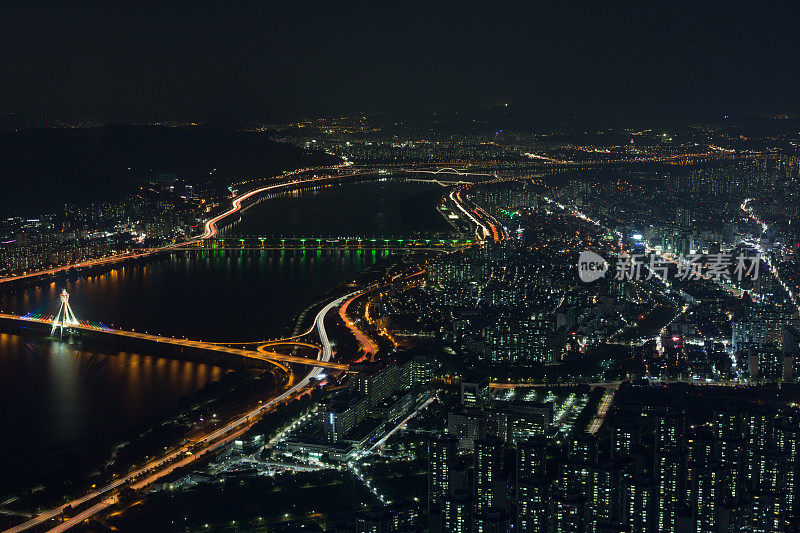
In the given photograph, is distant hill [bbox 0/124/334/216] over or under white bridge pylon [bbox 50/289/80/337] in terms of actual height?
over

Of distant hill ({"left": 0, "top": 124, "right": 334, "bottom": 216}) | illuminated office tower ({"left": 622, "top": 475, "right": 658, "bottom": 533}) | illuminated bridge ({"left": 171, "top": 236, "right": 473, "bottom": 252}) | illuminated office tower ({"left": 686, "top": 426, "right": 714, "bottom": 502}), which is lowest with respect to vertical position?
illuminated office tower ({"left": 622, "top": 475, "right": 658, "bottom": 533})

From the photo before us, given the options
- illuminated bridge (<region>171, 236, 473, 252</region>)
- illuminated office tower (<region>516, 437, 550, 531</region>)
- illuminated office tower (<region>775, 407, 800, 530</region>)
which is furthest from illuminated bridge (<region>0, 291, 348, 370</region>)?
illuminated bridge (<region>171, 236, 473, 252</region>)

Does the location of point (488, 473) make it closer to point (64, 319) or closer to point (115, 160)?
point (64, 319)

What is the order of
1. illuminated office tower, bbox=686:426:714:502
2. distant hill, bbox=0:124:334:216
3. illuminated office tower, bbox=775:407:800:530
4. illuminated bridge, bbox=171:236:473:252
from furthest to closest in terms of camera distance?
1. distant hill, bbox=0:124:334:216
2. illuminated bridge, bbox=171:236:473:252
3. illuminated office tower, bbox=686:426:714:502
4. illuminated office tower, bbox=775:407:800:530

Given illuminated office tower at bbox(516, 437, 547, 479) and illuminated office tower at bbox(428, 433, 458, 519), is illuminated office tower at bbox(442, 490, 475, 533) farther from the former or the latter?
illuminated office tower at bbox(516, 437, 547, 479)

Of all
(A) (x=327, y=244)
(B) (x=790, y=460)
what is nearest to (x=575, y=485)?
(B) (x=790, y=460)

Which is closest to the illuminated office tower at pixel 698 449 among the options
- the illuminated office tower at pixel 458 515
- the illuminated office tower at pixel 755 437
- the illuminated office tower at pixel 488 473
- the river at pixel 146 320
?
the illuminated office tower at pixel 755 437

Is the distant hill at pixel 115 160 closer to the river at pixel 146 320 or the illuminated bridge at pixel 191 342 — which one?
the river at pixel 146 320
